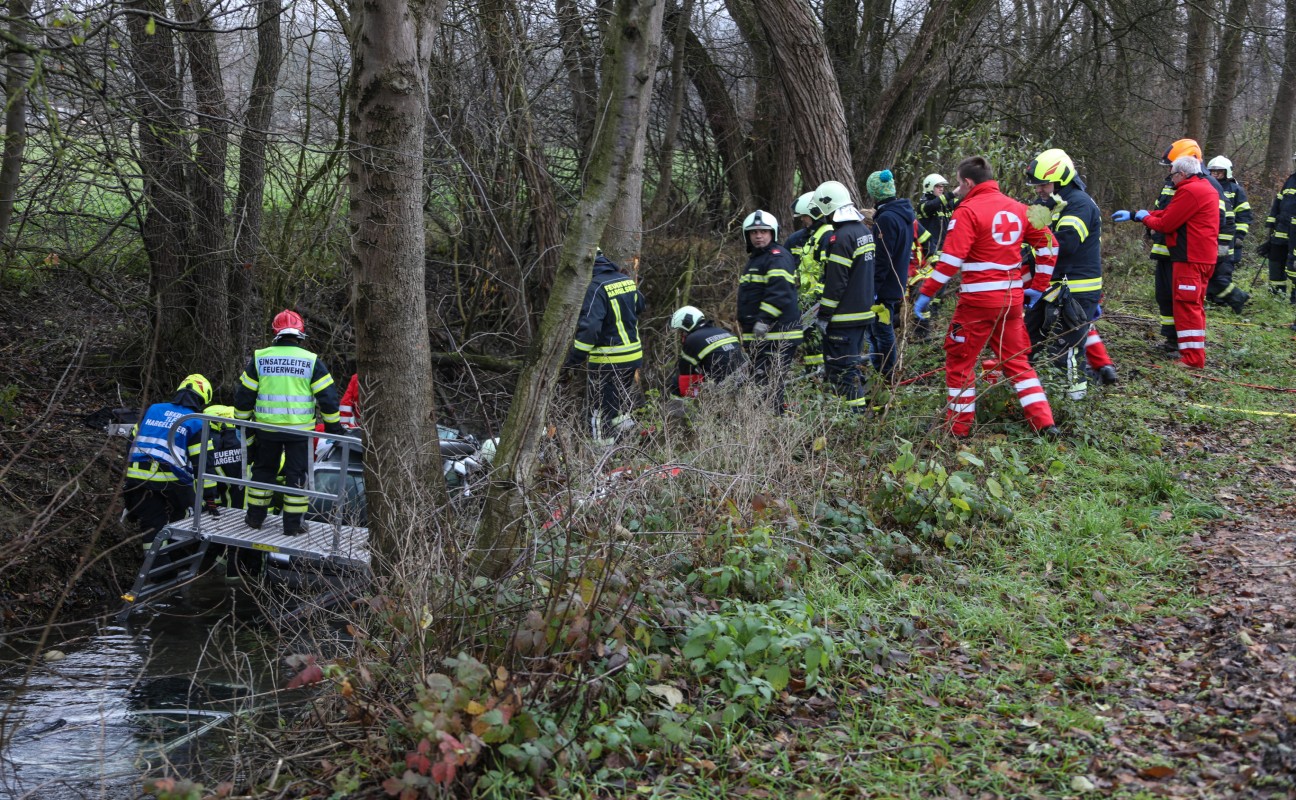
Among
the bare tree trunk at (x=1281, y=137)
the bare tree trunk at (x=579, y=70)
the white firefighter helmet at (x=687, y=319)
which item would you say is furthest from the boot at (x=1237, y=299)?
the bare tree trunk at (x=1281, y=137)

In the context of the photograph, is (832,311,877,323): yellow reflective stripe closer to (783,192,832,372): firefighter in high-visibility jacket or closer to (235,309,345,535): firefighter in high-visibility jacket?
(783,192,832,372): firefighter in high-visibility jacket

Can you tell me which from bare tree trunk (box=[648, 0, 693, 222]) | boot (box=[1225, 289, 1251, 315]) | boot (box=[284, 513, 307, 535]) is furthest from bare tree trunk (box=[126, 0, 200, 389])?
boot (box=[1225, 289, 1251, 315])

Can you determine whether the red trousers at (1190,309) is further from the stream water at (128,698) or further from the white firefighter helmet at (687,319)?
the stream water at (128,698)

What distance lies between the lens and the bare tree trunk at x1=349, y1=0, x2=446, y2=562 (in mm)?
5109

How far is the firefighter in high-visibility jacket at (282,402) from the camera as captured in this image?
7582 mm

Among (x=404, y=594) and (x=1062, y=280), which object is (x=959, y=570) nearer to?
(x=404, y=594)

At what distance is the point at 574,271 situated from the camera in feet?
14.8

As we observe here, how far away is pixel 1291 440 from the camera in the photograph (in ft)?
23.0

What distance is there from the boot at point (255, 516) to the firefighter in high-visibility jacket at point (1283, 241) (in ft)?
39.7

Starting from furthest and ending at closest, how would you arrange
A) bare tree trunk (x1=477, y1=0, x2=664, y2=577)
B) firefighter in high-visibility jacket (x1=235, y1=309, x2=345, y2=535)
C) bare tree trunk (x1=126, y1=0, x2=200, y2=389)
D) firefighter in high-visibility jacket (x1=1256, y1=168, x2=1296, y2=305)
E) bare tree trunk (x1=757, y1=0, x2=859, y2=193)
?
firefighter in high-visibility jacket (x1=1256, y1=168, x2=1296, y2=305) < bare tree trunk (x1=757, y1=0, x2=859, y2=193) < bare tree trunk (x1=126, y1=0, x2=200, y2=389) < firefighter in high-visibility jacket (x1=235, y1=309, x2=345, y2=535) < bare tree trunk (x1=477, y1=0, x2=664, y2=577)

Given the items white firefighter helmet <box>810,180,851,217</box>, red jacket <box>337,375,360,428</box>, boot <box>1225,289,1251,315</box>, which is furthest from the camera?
boot <box>1225,289,1251,315</box>

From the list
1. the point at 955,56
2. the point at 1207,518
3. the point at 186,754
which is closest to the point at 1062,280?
the point at 1207,518

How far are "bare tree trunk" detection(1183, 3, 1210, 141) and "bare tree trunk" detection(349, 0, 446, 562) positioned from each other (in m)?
14.1

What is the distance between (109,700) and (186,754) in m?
1.31
